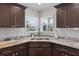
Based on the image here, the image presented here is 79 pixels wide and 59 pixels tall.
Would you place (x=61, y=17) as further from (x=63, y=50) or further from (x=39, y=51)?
(x=39, y=51)

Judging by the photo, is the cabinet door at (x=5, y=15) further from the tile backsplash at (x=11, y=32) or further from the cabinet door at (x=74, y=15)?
the cabinet door at (x=74, y=15)

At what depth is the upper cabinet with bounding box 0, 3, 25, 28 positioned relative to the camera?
2.48m

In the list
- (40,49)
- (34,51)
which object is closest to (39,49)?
(40,49)

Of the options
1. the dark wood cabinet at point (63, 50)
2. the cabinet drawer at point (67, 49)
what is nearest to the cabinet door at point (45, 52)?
the dark wood cabinet at point (63, 50)

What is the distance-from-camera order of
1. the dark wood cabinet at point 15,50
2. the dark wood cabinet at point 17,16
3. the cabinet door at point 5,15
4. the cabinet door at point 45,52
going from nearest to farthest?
the dark wood cabinet at point 15,50, the cabinet door at point 5,15, the dark wood cabinet at point 17,16, the cabinet door at point 45,52

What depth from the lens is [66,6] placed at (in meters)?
2.72

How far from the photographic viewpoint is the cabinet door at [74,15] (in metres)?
2.48

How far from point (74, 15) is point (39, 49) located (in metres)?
1.18

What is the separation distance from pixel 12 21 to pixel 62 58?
2.05m

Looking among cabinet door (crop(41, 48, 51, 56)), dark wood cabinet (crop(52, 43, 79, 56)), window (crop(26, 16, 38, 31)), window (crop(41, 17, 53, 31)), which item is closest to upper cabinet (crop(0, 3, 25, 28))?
window (crop(26, 16, 38, 31))

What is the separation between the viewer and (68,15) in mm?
2660

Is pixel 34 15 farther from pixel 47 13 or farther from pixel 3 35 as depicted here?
pixel 3 35

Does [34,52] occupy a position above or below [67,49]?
below

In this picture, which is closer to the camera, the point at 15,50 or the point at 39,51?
the point at 15,50
